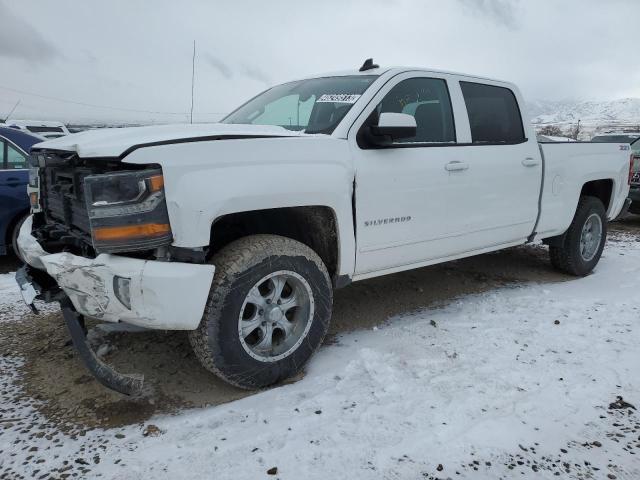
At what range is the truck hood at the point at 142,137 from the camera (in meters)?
2.28

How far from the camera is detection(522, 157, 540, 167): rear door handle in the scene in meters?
4.07

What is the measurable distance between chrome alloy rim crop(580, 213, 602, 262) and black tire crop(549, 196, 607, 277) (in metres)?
0.04

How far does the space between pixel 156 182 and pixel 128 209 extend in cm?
18

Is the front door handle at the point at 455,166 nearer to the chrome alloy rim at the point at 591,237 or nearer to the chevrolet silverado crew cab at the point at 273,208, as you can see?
the chevrolet silverado crew cab at the point at 273,208

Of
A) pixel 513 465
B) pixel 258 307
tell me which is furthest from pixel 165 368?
pixel 513 465

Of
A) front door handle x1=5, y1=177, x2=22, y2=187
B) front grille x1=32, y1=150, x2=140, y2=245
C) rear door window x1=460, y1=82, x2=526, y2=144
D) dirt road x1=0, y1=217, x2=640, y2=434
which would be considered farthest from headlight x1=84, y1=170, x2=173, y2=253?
front door handle x1=5, y1=177, x2=22, y2=187

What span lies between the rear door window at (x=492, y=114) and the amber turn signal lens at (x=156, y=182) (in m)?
2.49

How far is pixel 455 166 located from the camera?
136 inches

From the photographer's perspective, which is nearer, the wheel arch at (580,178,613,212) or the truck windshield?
the truck windshield

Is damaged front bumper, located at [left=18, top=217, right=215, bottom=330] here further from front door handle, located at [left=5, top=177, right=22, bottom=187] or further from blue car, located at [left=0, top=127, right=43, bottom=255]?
front door handle, located at [left=5, top=177, right=22, bottom=187]

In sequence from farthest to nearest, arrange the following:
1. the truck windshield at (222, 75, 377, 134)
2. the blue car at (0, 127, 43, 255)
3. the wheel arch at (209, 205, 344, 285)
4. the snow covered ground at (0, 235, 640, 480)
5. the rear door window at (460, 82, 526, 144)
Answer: the blue car at (0, 127, 43, 255) < the rear door window at (460, 82, 526, 144) < the truck windshield at (222, 75, 377, 134) < the wheel arch at (209, 205, 344, 285) < the snow covered ground at (0, 235, 640, 480)

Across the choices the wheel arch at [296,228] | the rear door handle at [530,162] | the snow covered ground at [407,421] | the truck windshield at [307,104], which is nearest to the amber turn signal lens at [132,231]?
the wheel arch at [296,228]

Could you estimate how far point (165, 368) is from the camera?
2.91 meters

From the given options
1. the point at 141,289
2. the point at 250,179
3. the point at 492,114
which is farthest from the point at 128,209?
the point at 492,114
